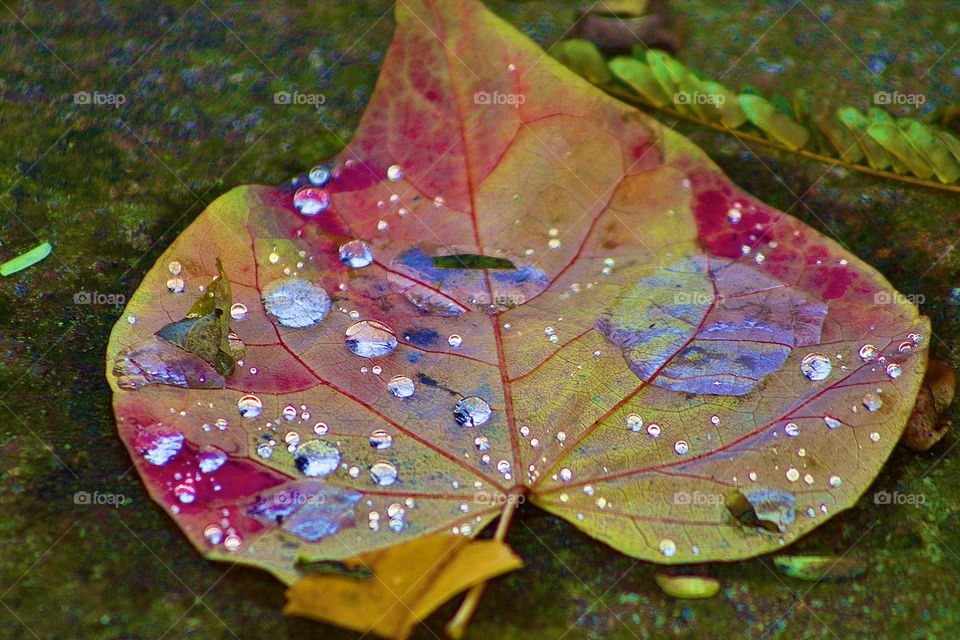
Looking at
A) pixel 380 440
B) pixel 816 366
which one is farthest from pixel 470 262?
pixel 816 366

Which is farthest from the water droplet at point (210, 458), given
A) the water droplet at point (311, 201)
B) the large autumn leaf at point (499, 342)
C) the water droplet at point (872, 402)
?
the water droplet at point (872, 402)

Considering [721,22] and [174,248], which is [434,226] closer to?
[174,248]

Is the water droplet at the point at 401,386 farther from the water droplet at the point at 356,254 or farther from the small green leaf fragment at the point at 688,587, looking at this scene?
the small green leaf fragment at the point at 688,587

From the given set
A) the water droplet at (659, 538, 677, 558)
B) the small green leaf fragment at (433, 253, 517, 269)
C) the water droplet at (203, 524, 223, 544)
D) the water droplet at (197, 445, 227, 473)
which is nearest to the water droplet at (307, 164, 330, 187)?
the small green leaf fragment at (433, 253, 517, 269)

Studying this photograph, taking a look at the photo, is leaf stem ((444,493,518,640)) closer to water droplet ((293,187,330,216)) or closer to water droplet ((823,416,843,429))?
water droplet ((823,416,843,429))

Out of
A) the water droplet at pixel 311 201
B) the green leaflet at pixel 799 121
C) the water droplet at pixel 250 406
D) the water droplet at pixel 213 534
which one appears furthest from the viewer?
the green leaflet at pixel 799 121
